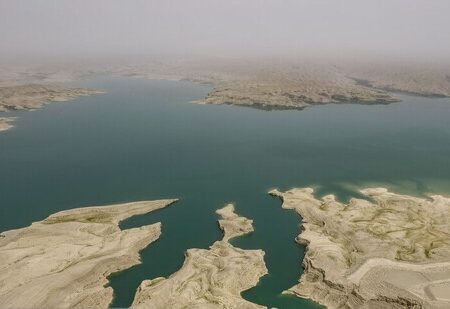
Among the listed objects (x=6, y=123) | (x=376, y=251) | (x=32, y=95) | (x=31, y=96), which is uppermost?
(x=32, y=95)

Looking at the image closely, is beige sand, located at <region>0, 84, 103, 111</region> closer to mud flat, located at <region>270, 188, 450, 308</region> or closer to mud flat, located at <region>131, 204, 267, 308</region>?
mud flat, located at <region>270, 188, 450, 308</region>

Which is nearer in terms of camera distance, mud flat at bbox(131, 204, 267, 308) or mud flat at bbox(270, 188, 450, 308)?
mud flat at bbox(131, 204, 267, 308)

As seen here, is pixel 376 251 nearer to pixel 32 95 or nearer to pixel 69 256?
pixel 69 256

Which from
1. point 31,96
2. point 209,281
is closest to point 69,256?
point 209,281

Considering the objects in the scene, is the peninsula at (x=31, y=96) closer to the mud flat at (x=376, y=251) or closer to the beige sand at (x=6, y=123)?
the beige sand at (x=6, y=123)

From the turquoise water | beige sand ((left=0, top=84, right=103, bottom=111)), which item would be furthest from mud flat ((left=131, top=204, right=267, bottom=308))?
beige sand ((left=0, top=84, right=103, bottom=111))

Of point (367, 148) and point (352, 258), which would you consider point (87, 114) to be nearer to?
point (367, 148)
